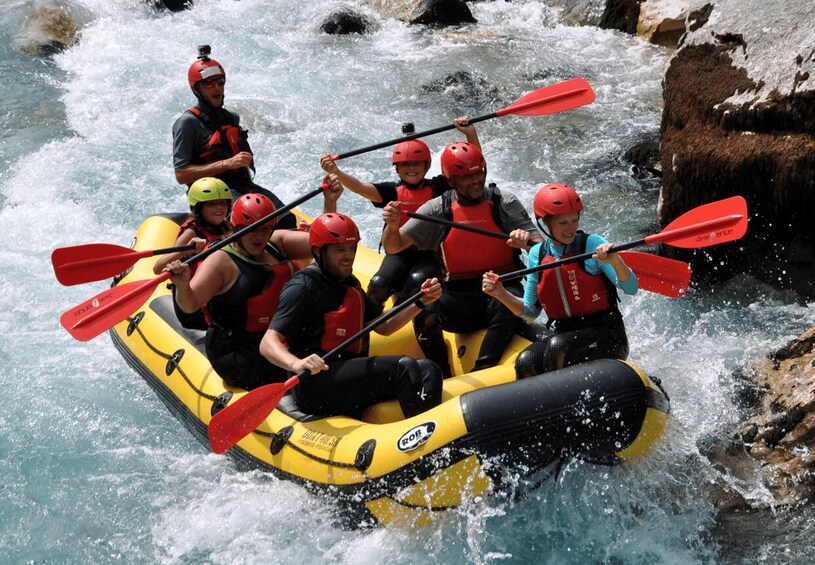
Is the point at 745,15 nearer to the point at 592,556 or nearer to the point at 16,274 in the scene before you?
the point at 592,556

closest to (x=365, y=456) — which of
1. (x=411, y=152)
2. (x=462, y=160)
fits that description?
(x=462, y=160)

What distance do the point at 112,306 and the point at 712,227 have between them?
114 inches

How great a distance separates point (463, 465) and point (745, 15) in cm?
383

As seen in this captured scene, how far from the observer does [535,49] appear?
11836 mm

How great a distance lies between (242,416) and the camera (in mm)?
4410

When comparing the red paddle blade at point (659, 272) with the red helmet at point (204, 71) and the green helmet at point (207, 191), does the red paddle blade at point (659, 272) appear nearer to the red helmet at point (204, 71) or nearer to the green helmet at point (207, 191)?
the green helmet at point (207, 191)

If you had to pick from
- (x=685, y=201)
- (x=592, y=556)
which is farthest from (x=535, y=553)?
(x=685, y=201)

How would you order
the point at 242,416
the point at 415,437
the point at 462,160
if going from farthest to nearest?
the point at 462,160
the point at 242,416
the point at 415,437

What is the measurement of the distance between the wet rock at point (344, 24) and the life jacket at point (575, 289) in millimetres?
9124

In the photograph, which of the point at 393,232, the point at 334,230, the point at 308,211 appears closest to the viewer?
the point at 334,230

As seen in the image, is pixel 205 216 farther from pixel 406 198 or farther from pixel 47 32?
pixel 47 32

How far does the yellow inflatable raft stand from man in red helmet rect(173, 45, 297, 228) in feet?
6.16

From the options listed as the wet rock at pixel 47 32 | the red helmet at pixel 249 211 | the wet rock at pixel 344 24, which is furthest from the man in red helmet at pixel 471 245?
the wet rock at pixel 344 24

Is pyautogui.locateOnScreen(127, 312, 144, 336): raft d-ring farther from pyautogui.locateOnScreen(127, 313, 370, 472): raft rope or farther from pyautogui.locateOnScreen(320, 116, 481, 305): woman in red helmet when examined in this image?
pyautogui.locateOnScreen(320, 116, 481, 305): woman in red helmet
